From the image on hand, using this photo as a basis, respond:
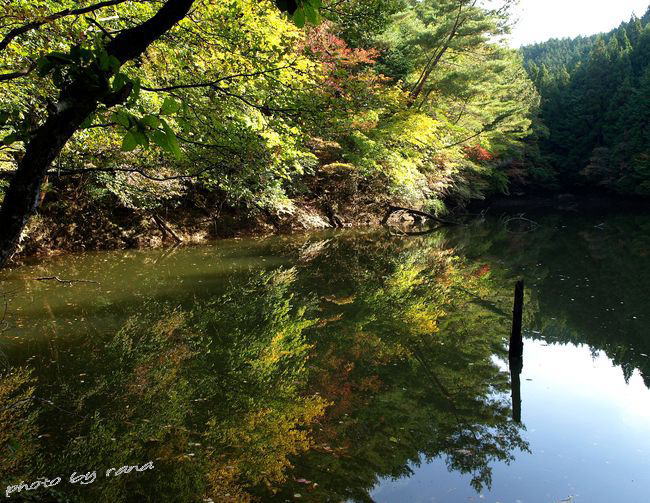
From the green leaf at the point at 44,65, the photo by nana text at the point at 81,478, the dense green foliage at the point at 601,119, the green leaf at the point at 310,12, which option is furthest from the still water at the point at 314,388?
the dense green foliage at the point at 601,119

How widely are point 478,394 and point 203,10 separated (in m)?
6.60

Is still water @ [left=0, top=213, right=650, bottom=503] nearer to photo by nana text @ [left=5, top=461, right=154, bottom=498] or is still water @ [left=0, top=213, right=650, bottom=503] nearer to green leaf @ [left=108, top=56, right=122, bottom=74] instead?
photo by nana text @ [left=5, top=461, right=154, bottom=498]

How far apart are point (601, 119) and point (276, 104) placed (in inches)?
2197

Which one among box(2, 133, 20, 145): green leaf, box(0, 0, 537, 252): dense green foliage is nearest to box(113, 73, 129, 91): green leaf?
box(0, 0, 537, 252): dense green foliage

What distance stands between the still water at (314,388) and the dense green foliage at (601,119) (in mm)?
37315

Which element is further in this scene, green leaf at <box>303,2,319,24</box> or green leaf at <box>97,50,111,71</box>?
green leaf at <box>303,2,319,24</box>

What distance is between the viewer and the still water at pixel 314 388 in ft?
14.5

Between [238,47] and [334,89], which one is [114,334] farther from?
[334,89]

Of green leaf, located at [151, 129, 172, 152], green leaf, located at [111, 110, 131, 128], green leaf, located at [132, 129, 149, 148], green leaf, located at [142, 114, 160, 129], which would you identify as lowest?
green leaf, located at [151, 129, 172, 152]

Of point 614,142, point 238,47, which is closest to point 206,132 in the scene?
point 238,47

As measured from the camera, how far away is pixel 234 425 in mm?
5176

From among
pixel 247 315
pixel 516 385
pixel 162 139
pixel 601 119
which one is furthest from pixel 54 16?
pixel 601 119

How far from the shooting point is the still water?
4406 millimetres

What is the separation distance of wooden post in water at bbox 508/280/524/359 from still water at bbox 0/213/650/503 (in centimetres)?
28
